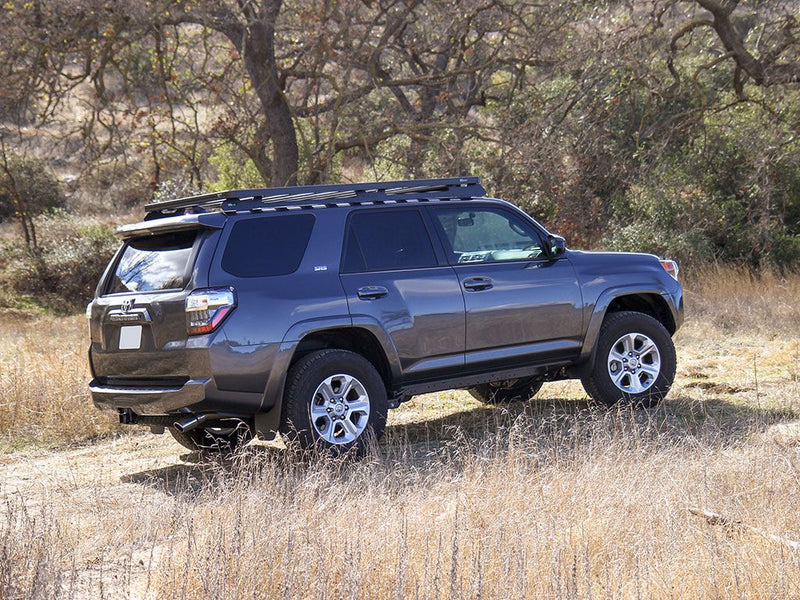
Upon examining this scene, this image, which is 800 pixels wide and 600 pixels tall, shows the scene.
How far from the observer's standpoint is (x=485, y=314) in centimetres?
780

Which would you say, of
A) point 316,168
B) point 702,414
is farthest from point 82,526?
point 316,168

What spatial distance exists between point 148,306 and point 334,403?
137cm

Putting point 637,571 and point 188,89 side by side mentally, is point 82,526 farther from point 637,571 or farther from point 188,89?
point 188,89

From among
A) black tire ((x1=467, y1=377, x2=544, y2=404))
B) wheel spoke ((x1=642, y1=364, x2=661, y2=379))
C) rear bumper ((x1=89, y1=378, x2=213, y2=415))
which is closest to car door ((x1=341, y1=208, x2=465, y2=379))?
rear bumper ((x1=89, y1=378, x2=213, y2=415))

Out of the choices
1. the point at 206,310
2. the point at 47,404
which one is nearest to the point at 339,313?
the point at 206,310

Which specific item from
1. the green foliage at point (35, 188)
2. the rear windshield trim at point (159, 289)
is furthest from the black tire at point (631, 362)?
the green foliage at point (35, 188)

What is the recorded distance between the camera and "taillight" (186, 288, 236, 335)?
262 inches

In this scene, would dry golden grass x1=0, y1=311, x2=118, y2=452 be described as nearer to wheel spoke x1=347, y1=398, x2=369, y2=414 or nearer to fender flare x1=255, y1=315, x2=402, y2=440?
fender flare x1=255, y1=315, x2=402, y2=440

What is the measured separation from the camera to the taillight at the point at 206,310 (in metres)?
6.64

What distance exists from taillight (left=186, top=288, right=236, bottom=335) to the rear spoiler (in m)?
0.49

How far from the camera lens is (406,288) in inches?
293

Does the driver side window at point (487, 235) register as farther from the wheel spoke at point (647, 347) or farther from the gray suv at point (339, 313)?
the wheel spoke at point (647, 347)

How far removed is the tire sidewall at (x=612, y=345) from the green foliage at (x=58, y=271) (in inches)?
594

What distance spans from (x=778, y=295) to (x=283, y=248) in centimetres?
1012
